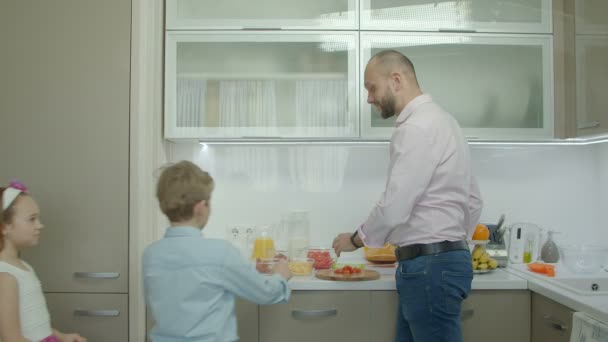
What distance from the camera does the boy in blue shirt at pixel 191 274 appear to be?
1.51m

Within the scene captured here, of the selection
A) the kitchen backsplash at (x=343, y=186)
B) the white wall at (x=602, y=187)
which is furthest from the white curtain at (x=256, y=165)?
the white wall at (x=602, y=187)

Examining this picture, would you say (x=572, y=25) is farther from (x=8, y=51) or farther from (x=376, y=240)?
(x=8, y=51)

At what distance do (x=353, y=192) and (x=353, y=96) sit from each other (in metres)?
0.53

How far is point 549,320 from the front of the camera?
1926 mm

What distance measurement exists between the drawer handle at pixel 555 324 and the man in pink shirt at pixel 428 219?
0.38 meters

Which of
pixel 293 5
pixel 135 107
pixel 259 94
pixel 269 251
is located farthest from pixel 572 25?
pixel 135 107

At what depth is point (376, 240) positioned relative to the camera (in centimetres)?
180

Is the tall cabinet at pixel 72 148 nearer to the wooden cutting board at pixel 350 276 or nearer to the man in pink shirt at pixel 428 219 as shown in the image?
the wooden cutting board at pixel 350 276

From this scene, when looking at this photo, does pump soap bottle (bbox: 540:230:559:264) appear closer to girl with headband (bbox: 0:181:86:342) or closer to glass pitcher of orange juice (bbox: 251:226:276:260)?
glass pitcher of orange juice (bbox: 251:226:276:260)

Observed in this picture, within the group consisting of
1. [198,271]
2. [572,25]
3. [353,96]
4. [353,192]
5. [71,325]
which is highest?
[572,25]

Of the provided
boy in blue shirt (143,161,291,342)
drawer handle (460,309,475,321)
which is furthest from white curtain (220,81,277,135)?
drawer handle (460,309,475,321)

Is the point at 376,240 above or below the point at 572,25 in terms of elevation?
below

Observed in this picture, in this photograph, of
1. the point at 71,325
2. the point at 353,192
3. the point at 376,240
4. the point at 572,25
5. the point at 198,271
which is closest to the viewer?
the point at 198,271

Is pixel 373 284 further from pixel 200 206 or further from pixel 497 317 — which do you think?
pixel 200 206
